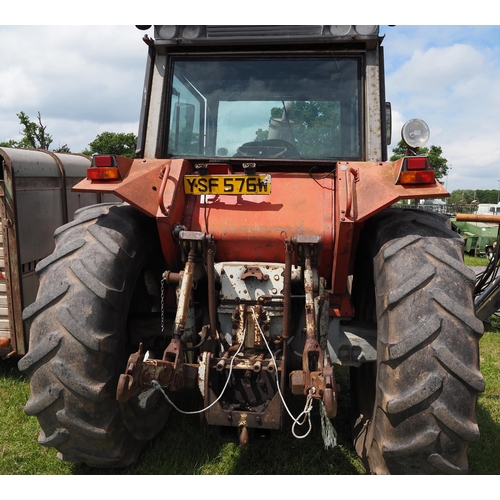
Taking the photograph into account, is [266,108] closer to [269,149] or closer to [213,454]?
[269,149]

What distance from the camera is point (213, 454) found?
11.1ft

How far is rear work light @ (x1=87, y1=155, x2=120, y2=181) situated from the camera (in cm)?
300

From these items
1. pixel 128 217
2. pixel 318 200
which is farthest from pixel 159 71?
pixel 318 200

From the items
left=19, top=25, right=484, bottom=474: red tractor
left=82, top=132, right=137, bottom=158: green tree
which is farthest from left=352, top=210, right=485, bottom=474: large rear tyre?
left=82, top=132, right=137, bottom=158: green tree

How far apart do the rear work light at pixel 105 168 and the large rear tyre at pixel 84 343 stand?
0.26m

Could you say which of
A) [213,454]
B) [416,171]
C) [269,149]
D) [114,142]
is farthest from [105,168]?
[114,142]

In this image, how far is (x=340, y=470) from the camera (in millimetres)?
3227

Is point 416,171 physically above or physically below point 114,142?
below

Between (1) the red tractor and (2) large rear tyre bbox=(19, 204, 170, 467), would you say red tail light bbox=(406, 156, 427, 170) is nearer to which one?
(1) the red tractor

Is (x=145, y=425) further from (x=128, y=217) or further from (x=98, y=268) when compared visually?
(x=128, y=217)

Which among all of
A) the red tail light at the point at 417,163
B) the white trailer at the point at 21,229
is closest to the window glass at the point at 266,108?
the red tail light at the point at 417,163

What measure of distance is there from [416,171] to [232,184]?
1086 mm

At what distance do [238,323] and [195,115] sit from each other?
5.70 feet

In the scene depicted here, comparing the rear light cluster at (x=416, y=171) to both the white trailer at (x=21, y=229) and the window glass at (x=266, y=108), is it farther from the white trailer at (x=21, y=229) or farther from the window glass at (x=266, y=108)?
the white trailer at (x=21, y=229)
